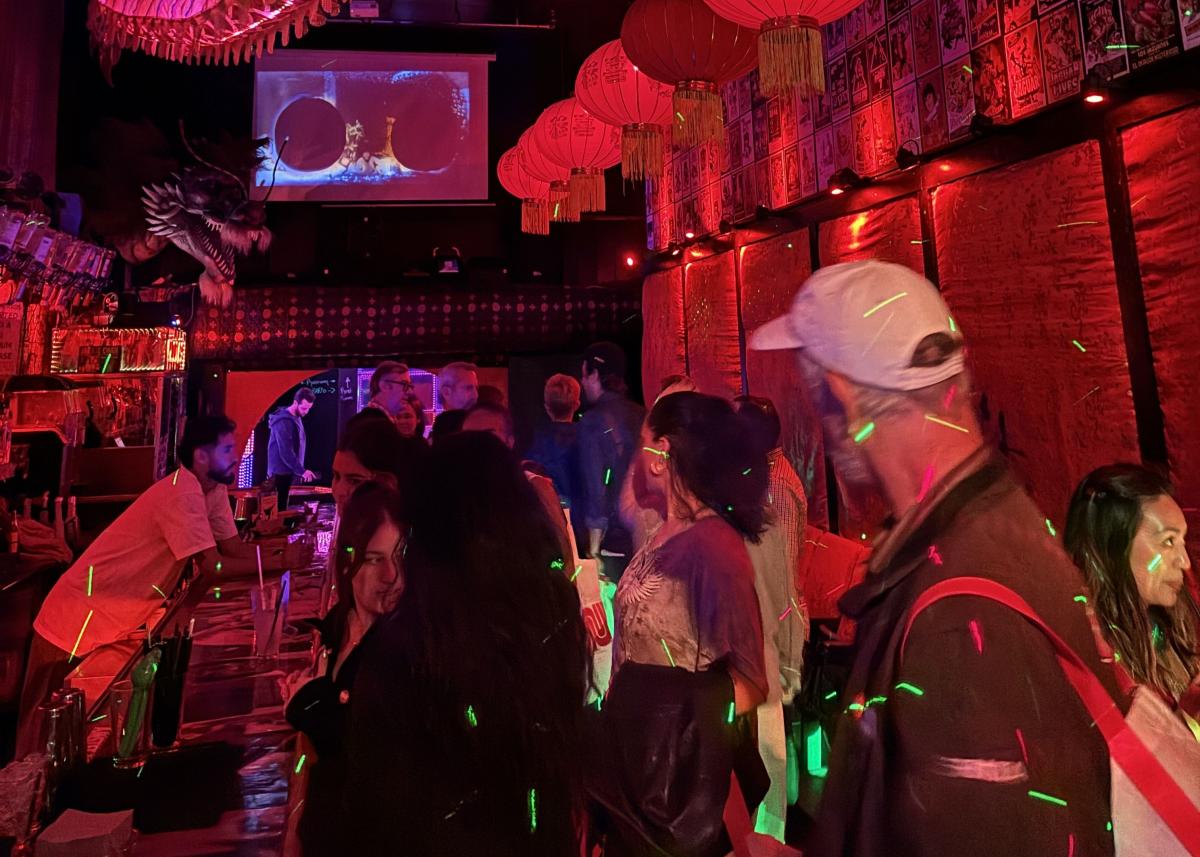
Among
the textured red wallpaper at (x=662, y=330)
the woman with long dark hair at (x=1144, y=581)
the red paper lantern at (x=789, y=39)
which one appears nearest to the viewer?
the woman with long dark hair at (x=1144, y=581)

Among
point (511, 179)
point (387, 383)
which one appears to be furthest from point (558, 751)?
point (511, 179)

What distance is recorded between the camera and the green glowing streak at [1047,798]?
0.64m

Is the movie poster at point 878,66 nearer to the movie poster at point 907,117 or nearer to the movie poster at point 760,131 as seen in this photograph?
the movie poster at point 907,117

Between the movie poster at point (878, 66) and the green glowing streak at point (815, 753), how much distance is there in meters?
Answer: 3.27

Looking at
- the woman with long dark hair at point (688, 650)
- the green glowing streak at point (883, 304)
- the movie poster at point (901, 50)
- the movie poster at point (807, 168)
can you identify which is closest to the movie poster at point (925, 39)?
the movie poster at point (901, 50)

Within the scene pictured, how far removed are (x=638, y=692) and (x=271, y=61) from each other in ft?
26.3

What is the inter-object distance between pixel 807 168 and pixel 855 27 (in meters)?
0.79

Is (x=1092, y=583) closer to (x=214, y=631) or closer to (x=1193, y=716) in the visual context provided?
(x=1193, y=716)

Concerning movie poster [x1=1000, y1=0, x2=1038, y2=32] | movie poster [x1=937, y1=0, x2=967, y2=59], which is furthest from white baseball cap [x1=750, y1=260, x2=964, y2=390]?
movie poster [x1=937, y1=0, x2=967, y2=59]

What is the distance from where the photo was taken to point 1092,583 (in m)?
1.38

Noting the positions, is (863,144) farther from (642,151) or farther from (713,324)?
(713,324)

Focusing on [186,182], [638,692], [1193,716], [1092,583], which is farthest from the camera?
[186,182]

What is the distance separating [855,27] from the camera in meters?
3.91

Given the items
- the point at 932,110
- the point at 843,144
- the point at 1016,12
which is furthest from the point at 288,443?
the point at 1016,12
